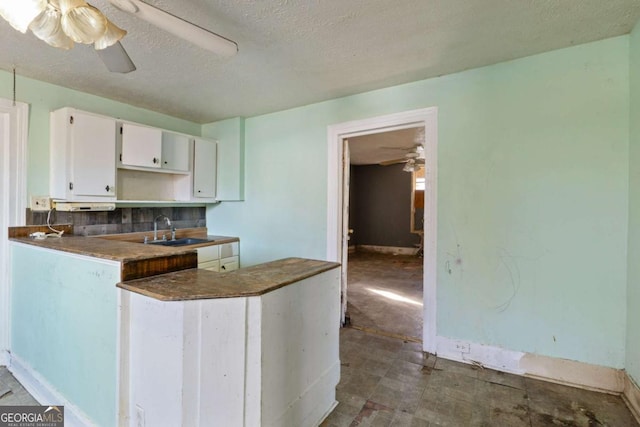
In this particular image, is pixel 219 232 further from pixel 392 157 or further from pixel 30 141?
pixel 392 157

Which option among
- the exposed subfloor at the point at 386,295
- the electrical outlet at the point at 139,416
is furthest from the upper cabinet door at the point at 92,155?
the exposed subfloor at the point at 386,295

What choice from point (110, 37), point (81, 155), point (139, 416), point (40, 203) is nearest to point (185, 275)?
point (139, 416)

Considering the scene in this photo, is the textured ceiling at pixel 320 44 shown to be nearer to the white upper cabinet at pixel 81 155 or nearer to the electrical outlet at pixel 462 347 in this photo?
the white upper cabinet at pixel 81 155

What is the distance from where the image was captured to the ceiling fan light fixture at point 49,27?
0.97 m

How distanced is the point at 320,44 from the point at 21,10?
1.44 meters

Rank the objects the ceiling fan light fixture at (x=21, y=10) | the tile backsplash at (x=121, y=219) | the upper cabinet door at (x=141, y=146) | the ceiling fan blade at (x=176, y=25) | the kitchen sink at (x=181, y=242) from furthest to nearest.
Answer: the kitchen sink at (x=181, y=242)
the upper cabinet door at (x=141, y=146)
the tile backsplash at (x=121, y=219)
the ceiling fan blade at (x=176, y=25)
the ceiling fan light fixture at (x=21, y=10)

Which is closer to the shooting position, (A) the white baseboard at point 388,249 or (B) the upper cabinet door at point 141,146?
(B) the upper cabinet door at point 141,146

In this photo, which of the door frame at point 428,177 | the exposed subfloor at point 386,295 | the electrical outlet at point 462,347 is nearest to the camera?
the electrical outlet at point 462,347

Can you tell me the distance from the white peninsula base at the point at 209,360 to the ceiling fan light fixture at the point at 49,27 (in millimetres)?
1006

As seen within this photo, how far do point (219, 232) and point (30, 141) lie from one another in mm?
1939

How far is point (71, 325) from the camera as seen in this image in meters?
1.61

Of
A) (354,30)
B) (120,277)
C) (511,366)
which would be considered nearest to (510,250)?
(511,366)
